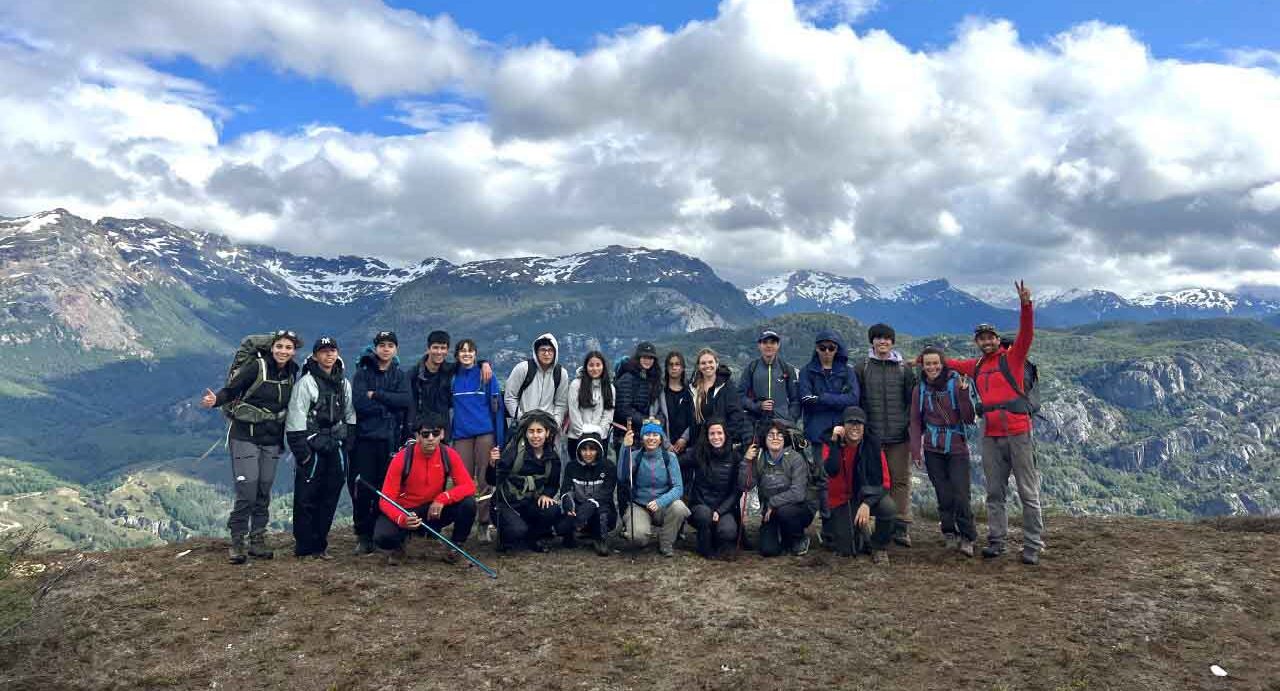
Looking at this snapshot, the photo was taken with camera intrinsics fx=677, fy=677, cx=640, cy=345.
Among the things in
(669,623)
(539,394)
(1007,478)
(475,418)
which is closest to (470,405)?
(475,418)

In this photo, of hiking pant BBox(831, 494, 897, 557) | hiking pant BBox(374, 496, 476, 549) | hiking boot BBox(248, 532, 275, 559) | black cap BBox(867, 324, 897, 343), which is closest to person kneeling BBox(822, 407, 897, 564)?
hiking pant BBox(831, 494, 897, 557)

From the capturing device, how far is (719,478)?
11938mm

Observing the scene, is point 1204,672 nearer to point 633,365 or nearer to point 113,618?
point 633,365

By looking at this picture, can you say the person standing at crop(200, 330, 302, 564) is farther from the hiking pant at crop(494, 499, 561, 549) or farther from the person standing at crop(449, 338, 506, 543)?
the hiking pant at crop(494, 499, 561, 549)

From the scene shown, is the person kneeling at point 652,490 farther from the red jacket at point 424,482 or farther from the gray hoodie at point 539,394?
the red jacket at point 424,482

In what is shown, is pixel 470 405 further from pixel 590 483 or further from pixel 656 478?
pixel 656 478

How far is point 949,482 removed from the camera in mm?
11508

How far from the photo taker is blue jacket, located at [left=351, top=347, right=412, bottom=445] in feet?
38.5

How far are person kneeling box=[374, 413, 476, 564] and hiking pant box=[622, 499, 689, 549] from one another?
9.11 ft

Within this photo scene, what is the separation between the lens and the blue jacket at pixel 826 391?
11.9 metres

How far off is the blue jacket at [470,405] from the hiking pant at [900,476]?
7.28m

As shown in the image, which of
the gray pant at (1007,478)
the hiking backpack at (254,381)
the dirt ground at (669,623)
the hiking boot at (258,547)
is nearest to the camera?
the dirt ground at (669,623)

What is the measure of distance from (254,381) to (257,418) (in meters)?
0.60

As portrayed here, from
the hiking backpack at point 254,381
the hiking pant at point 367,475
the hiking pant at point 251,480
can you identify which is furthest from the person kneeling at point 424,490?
the hiking backpack at point 254,381
